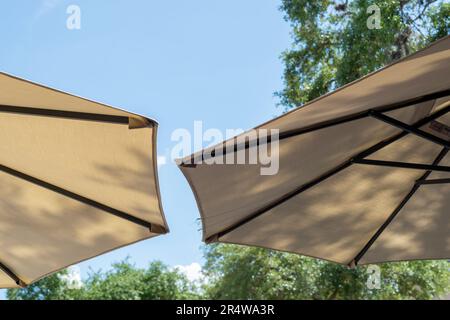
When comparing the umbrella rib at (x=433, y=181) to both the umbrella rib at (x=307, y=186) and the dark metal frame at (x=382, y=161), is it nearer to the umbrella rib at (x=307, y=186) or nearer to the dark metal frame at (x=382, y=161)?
the dark metal frame at (x=382, y=161)

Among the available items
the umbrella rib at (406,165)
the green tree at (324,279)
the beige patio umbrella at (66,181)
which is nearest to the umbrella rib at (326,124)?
the beige patio umbrella at (66,181)

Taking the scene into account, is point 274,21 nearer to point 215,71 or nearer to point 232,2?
point 232,2

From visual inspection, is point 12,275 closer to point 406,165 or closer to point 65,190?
point 65,190

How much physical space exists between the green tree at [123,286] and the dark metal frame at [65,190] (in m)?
18.2

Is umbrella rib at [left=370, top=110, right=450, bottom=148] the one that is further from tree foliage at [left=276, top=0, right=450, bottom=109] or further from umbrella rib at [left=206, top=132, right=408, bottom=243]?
tree foliage at [left=276, top=0, right=450, bottom=109]

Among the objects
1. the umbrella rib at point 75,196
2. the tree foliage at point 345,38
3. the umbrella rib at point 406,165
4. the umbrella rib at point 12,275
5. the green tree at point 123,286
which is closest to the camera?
the umbrella rib at point 75,196

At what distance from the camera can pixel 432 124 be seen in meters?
3.83

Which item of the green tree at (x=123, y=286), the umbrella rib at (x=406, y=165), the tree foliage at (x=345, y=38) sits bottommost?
the green tree at (x=123, y=286)

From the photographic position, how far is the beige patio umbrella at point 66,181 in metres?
2.93

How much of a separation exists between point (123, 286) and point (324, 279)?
8.49m

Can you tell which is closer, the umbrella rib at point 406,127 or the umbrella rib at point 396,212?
the umbrella rib at point 406,127

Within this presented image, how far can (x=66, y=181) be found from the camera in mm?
3668

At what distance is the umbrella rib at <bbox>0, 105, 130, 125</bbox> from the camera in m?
2.86

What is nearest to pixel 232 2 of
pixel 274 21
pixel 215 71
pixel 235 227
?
pixel 274 21
